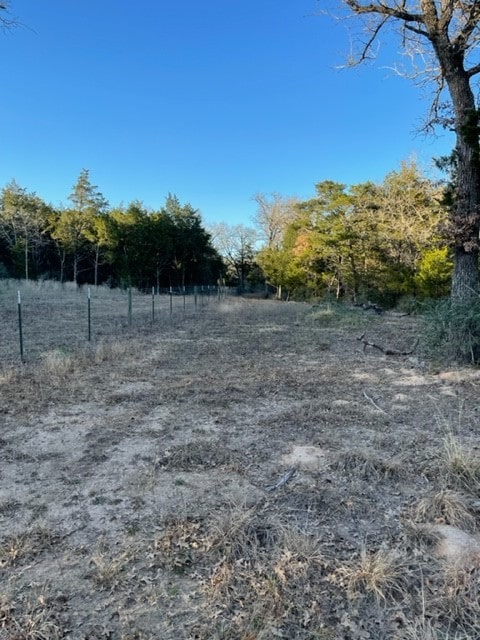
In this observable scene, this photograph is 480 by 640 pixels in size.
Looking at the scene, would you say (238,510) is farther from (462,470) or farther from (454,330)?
(454,330)

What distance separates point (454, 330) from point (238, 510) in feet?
16.0

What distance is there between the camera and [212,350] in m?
7.79

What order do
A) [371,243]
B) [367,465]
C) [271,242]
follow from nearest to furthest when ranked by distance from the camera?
[367,465] < [371,243] < [271,242]

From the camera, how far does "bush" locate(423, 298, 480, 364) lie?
5820mm

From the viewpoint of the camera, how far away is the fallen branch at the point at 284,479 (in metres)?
2.76

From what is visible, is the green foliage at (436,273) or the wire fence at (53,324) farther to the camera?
the green foliage at (436,273)

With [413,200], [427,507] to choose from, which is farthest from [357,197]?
[427,507]

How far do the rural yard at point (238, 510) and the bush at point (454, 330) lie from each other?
77 centimetres

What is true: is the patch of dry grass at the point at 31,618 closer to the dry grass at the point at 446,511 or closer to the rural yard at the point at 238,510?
the rural yard at the point at 238,510

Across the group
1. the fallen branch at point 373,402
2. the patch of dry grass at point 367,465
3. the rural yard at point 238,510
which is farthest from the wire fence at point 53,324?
the patch of dry grass at point 367,465

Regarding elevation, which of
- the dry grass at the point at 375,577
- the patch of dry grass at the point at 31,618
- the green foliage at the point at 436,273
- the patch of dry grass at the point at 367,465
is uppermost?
the green foliage at the point at 436,273

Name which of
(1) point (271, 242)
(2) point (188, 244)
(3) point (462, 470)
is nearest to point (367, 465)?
(3) point (462, 470)

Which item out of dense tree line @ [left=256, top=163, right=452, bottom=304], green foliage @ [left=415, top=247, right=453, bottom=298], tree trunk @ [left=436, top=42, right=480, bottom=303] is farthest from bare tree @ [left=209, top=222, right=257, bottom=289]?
tree trunk @ [left=436, top=42, right=480, bottom=303]

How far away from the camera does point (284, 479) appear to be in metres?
2.86
